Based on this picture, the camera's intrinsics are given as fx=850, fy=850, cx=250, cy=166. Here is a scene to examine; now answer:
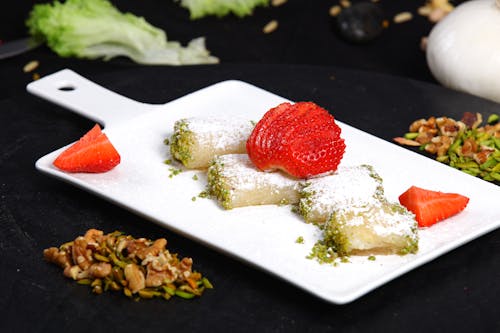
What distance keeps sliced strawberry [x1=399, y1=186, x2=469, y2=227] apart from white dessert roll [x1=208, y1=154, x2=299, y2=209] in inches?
11.4

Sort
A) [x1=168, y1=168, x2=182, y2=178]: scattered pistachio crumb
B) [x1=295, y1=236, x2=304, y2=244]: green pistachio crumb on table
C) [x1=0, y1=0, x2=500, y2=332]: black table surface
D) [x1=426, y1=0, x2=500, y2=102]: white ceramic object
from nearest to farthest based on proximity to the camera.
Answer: [x1=0, y1=0, x2=500, y2=332]: black table surface
[x1=295, y1=236, x2=304, y2=244]: green pistachio crumb on table
[x1=168, y1=168, x2=182, y2=178]: scattered pistachio crumb
[x1=426, y1=0, x2=500, y2=102]: white ceramic object

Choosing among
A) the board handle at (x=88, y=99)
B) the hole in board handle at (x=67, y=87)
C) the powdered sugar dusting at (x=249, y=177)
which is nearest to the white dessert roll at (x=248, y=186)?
the powdered sugar dusting at (x=249, y=177)

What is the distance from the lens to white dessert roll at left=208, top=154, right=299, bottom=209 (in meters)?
2.08

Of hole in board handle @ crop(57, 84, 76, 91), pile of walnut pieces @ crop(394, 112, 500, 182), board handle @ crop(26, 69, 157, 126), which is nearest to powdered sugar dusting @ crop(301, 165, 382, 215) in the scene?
pile of walnut pieces @ crop(394, 112, 500, 182)

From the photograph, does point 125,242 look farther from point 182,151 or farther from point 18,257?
point 182,151

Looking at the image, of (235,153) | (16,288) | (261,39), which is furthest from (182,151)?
(261,39)

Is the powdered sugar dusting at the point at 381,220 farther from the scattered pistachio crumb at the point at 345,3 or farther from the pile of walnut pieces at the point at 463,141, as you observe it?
the scattered pistachio crumb at the point at 345,3

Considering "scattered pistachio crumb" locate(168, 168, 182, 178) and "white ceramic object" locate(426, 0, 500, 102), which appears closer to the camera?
"scattered pistachio crumb" locate(168, 168, 182, 178)

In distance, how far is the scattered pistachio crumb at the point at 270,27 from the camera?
3.95 metres

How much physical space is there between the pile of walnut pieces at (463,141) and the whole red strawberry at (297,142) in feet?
1.64

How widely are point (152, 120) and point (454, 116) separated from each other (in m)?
0.99

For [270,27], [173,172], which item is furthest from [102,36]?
[173,172]

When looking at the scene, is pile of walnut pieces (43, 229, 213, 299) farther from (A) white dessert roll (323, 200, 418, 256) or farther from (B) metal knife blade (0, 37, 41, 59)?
(B) metal knife blade (0, 37, 41, 59)

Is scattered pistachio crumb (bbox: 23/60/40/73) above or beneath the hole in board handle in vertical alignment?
beneath
